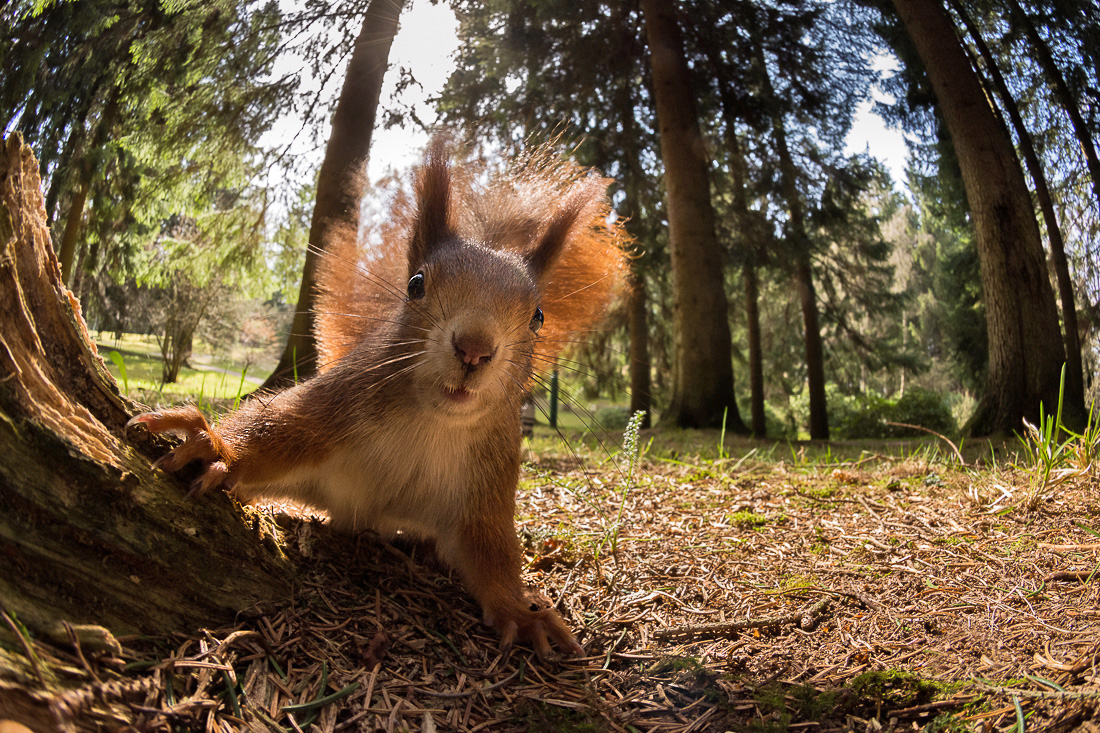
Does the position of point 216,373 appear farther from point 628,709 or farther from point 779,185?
point 779,185

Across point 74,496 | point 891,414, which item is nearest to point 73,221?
point 74,496

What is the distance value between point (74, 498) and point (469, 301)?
3.03 feet

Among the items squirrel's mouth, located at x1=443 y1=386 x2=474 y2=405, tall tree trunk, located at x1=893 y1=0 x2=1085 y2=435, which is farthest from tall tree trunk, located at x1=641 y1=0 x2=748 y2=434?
squirrel's mouth, located at x1=443 y1=386 x2=474 y2=405

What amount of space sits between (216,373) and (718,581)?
6.70 ft

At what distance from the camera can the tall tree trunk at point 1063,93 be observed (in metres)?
2.47

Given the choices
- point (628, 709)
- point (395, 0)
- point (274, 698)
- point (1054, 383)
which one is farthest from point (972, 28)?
point (274, 698)

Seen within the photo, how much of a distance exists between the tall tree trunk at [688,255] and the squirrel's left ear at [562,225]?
404cm

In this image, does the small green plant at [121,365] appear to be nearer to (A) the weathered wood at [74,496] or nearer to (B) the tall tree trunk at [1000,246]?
(A) the weathered wood at [74,496]

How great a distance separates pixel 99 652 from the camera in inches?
33.6

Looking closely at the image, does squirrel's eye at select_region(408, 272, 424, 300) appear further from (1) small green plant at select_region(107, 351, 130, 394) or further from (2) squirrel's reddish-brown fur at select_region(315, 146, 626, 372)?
(1) small green plant at select_region(107, 351, 130, 394)

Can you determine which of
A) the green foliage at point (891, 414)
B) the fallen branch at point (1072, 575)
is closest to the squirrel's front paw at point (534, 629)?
the fallen branch at point (1072, 575)

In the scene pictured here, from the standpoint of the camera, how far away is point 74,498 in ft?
3.25

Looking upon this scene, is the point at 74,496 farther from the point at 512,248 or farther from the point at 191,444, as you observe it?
the point at 512,248

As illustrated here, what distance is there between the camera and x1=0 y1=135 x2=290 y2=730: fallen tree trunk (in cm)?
90
